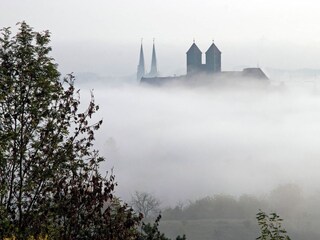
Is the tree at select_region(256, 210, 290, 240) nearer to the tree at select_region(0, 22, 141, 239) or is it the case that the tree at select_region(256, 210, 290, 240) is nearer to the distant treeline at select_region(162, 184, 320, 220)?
the tree at select_region(0, 22, 141, 239)

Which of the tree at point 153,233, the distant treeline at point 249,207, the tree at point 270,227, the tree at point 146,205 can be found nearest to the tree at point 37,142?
the tree at point 153,233

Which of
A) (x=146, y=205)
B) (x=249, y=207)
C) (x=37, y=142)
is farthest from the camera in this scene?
(x=146, y=205)

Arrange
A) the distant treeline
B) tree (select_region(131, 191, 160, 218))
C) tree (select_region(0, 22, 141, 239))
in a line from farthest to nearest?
tree (select_region(131, 191, 160, 218)) → the distant treeline → tree (select_region(0, 22, 141, 239))

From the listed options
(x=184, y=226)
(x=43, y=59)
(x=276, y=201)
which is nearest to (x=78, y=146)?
(x=43, y=59)

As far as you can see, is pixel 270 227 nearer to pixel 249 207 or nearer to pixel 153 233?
pixel 153 233

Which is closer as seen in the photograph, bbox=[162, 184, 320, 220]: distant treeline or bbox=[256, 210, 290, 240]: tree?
bbox=[256, 210, 290, 240]: tree

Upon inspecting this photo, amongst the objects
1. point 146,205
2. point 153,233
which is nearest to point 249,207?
point 146,205

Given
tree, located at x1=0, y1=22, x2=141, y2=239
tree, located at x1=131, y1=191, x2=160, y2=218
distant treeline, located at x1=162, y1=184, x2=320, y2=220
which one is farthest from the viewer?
tree, located at x1=131, y1=191, x2=160, y2=218

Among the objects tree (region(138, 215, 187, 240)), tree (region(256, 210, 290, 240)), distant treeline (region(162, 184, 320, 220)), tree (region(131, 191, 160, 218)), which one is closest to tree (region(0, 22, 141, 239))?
tree (region(138, 215, 187, 240))

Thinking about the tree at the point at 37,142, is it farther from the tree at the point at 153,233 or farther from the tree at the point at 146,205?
the tree at the point at 146,205

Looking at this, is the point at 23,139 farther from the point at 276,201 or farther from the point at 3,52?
the point at 276,201

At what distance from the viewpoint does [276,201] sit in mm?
119312

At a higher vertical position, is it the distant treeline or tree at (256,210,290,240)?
the distant treeline

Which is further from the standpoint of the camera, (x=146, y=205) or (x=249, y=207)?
(x=146, y=205)
